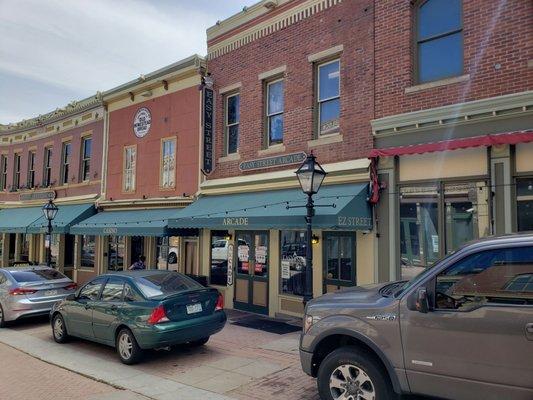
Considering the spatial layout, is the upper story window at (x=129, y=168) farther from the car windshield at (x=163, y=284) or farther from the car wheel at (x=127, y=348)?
the car wheel at (x=127, y=348)

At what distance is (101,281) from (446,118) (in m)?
7.39

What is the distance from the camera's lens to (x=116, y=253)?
60.2 feet

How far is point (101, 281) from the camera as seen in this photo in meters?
8.83

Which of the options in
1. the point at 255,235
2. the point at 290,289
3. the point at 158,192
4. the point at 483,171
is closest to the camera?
the point at 483,171

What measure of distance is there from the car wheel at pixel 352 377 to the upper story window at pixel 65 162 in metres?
19.4

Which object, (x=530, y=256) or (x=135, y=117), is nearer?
(x=530, y=256)

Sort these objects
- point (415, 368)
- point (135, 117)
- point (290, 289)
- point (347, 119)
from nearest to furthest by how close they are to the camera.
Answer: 1. point (415, 368)
2. point (347, 119)
3. point (290, 289)
4. point (135, 117)

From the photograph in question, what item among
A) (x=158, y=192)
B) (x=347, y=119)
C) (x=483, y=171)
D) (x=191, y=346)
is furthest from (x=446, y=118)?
(x=158, y=192)

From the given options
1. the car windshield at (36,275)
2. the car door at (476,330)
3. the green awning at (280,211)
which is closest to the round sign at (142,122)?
the green awning at (280,211)

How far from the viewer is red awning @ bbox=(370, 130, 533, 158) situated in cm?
770

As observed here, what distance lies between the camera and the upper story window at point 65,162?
843 inches

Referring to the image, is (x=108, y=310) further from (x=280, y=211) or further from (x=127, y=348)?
(x=280, y=211)

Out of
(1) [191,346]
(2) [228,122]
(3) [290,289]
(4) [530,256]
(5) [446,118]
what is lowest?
(1) [191,346]

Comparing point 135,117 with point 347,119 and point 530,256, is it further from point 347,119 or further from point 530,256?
point 530,256
